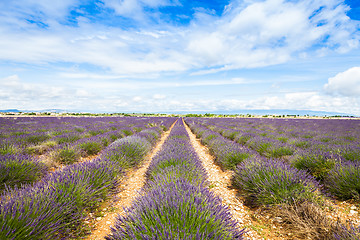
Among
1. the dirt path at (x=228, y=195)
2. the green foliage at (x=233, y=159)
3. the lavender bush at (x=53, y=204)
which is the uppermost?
the lavender bush at (x=53, y=204)

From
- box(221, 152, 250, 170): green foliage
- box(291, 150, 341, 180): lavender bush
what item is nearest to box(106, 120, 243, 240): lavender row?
box(221, 152, 250, 170): green foliage

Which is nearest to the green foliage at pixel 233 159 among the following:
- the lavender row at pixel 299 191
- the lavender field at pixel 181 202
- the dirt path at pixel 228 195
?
the dirt path at pixel 228 195

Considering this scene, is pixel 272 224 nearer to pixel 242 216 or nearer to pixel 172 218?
pixel 242 216

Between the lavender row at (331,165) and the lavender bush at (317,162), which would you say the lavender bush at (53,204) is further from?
the lavender bush at (317,162)

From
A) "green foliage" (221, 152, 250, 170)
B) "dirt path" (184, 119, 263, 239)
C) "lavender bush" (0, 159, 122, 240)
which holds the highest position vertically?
"lavender bush" (0, 159, 122, 240)

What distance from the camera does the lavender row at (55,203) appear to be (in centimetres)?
179

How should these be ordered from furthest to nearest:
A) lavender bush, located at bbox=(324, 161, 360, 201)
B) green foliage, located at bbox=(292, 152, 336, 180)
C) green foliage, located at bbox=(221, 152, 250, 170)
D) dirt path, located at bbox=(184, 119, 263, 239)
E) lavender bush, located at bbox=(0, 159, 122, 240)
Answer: green foliage, located at bbox=(221, 152, 250, 170) → green foliage, located at bbox=(292, 152, 336, 180) → lavender bush, located at bbox=(324, 161, 360, 201) → dirt path, located at bbox=(184, 119, 263, 239) → lavender bush, located at bbox=(0, 159, 122, 240)

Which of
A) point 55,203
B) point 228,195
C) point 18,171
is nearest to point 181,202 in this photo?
point 55,203

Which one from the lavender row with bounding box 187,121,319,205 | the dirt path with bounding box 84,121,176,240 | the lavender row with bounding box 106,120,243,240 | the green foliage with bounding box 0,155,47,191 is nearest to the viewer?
the lavender row with bounding box 106,120,243,240

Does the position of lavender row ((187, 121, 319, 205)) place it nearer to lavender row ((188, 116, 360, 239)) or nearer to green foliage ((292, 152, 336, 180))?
lavender row ((188, 116, 360, 239))

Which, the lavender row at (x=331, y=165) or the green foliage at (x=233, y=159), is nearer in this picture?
the lavender row at (x=331, y=165)

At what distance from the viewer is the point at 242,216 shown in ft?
9.91

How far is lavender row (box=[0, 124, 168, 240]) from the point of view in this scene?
5.89 feet

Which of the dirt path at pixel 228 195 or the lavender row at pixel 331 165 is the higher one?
the lavender row at pixel 331 165
